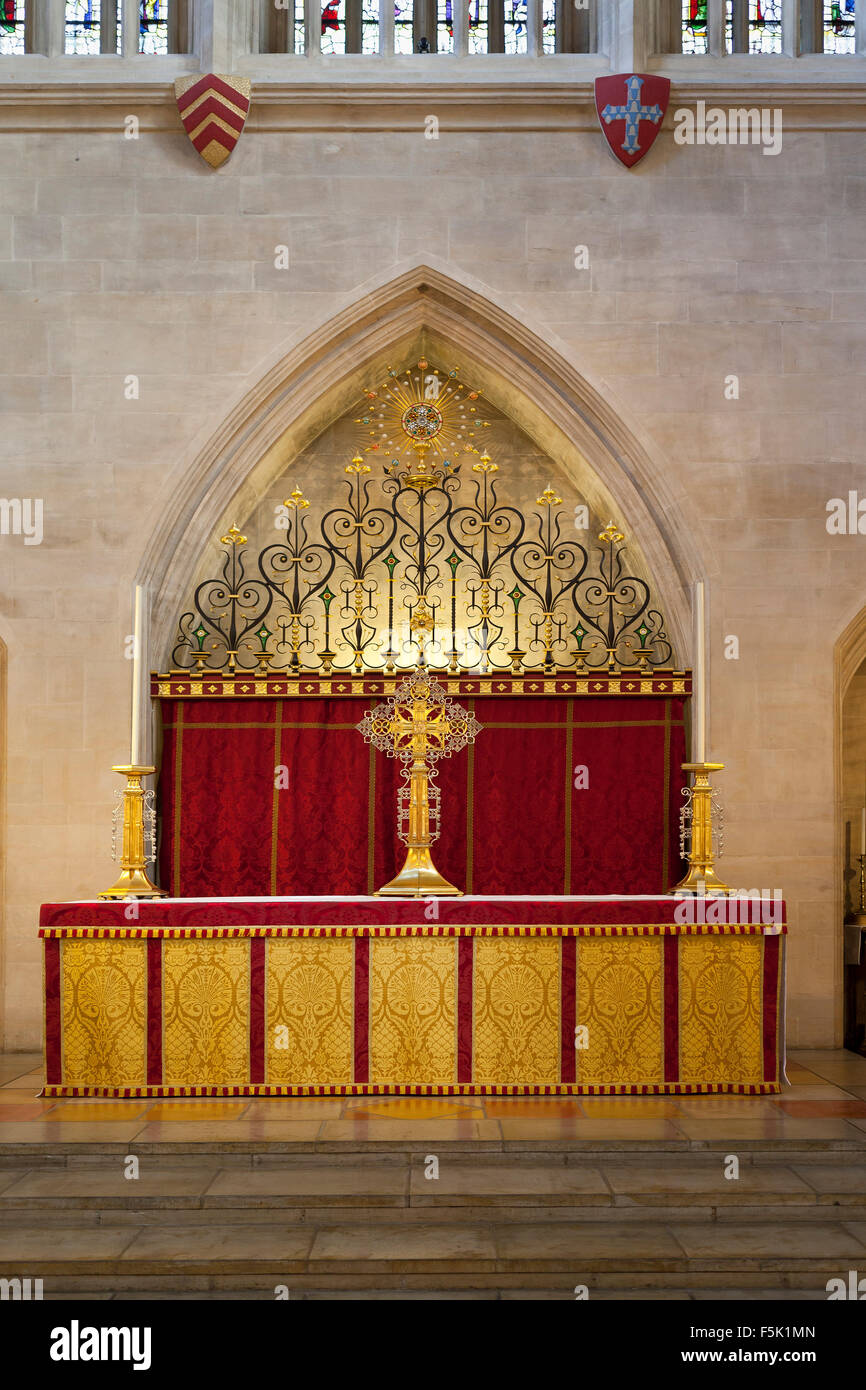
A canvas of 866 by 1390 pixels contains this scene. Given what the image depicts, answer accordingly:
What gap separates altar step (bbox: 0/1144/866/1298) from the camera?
12.7ft

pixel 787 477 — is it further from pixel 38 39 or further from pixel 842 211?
pixel 38 39

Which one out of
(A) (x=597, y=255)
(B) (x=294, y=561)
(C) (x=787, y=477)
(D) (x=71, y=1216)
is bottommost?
(D) (x=71, y=1216)

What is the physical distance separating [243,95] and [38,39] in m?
1.36

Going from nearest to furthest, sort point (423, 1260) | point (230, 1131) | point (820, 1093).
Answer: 1. point (423, 1260)
2. point (230, 1131)
3. point (820, 1093)

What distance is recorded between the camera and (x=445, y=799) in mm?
7418

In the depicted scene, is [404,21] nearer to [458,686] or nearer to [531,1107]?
[458,686]

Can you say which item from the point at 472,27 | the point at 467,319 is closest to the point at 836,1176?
the point at 467,319

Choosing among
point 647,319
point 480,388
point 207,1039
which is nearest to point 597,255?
point 647,319

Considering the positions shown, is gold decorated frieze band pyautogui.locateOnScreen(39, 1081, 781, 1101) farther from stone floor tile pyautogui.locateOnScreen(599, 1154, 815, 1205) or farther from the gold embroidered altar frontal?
stone floor tile pyautogui.locateOnScreen(599, 1154, 815, 1205)

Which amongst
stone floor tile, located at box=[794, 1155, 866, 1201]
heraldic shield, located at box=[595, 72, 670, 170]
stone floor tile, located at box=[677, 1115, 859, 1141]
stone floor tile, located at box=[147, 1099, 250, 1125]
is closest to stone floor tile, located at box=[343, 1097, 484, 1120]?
stone floor tile, located at box=[147, 1099, 250, 1125]

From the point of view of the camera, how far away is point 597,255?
769 centimetres

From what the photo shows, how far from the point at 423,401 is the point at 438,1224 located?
5476 millimetres

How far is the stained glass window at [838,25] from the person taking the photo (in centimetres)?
823

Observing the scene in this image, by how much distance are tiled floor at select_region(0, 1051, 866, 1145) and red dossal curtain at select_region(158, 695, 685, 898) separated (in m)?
1.93
